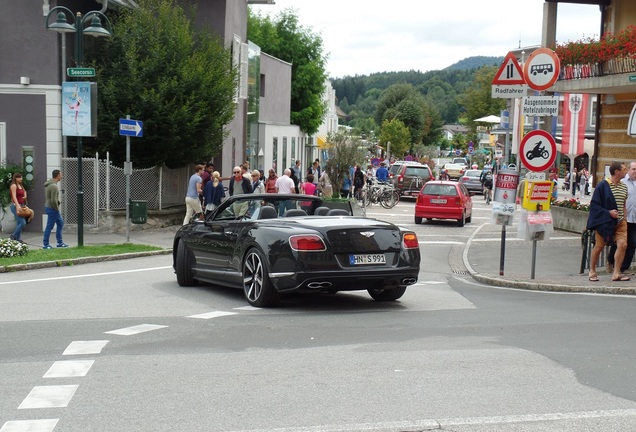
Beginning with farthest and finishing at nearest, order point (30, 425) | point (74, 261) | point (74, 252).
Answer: point (74, 252), point (74, 261), point (30, 425)

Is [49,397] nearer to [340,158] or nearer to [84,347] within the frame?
[84,347]

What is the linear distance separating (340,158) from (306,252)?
29331 mm

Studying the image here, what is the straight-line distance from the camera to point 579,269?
54.5 ft

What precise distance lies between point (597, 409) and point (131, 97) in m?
19.5

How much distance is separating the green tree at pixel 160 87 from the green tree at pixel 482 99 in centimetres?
7412

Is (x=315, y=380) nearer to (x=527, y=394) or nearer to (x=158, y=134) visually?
(x=527, y=394)

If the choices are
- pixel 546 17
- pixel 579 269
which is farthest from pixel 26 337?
pixel 546 17

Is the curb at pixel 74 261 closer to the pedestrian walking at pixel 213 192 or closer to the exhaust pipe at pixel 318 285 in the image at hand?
the pedestrian walking at pixel 213 192

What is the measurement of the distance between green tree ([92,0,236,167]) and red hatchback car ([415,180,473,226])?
7736 mm

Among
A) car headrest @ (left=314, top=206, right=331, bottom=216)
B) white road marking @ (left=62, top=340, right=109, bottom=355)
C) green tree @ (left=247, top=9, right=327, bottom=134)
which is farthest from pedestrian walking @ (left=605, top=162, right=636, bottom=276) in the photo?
green tree @ (left=247, top=9, right=327, bottom=134)

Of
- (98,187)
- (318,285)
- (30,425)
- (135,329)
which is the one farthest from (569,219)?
(30,425)

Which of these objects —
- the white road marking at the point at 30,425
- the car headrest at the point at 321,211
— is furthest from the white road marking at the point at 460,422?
the car headrest at the point at 321,211

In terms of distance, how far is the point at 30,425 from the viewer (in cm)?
584

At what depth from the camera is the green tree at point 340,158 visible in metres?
39.8
